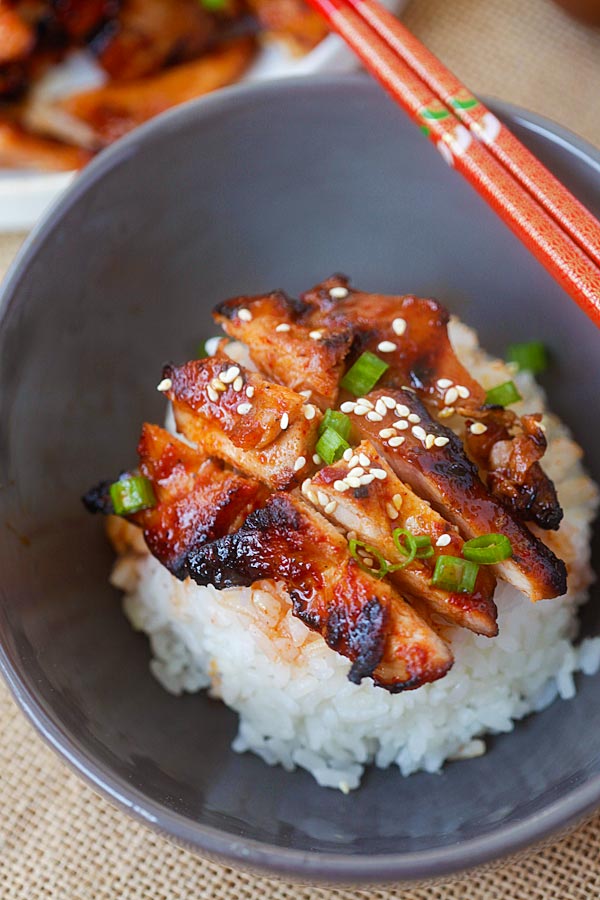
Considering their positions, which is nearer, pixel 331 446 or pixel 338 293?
pixel 331 446

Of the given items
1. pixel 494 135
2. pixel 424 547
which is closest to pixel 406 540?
pixel 424 547

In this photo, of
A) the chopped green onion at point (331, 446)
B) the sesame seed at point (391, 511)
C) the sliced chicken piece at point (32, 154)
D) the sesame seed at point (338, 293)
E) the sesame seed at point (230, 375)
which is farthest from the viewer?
the sliced chicken piece at point (32, 154)

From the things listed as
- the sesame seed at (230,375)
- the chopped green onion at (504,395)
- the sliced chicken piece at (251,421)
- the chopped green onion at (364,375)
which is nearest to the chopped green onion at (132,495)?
the sliced chicken piece at (251,421)

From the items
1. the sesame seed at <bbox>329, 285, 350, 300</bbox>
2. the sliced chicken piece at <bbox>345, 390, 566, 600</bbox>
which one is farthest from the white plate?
the sliced chicken piece at <bbox>345, 390, 566, 600</bbox>

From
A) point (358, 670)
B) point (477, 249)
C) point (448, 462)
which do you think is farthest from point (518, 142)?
point (358, 670)

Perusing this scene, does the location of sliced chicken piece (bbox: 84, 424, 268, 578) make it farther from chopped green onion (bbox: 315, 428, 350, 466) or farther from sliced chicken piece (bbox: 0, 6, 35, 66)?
sliced chicken piece (bbox: 0, 6, 35, 66)

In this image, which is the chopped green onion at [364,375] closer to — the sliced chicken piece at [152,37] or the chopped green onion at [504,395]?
the chopped green onion at [504,395]

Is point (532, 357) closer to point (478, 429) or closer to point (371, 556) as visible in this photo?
point (478, 429)
